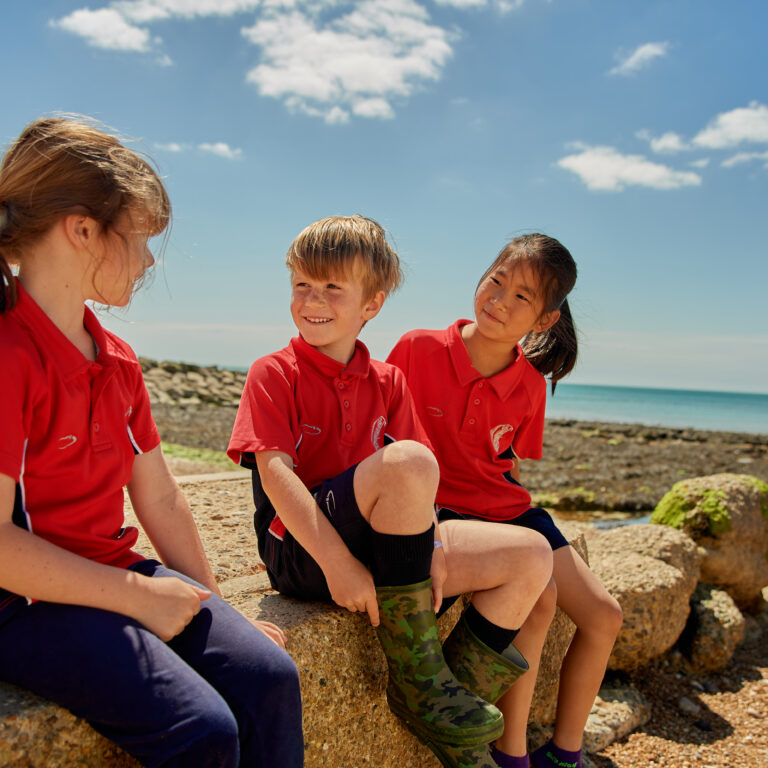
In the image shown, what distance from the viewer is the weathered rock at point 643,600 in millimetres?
3854

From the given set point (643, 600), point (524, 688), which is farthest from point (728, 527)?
point (524, 688)

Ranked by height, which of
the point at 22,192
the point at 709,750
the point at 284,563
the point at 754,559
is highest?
the point at 22,192

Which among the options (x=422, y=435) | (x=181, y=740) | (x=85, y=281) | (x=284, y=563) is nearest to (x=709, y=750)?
(x=422, y=435)

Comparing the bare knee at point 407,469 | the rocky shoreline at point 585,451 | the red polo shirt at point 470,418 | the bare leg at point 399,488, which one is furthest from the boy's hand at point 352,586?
the rocky shoreline at point 585,451

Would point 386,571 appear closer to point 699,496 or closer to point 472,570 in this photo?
point 472,570

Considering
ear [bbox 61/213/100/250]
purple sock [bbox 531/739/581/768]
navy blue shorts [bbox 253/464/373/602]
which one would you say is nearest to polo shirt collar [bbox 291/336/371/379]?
navy blue shorts [bbox 253/464/373/602]

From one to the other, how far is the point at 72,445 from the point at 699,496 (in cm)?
463

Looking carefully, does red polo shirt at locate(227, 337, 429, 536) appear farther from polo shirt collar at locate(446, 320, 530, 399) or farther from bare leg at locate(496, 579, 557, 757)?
bare leg at locate(496, 579, 557, 757)

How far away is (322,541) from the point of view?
1979 mm

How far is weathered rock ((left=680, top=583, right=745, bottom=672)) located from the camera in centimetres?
420

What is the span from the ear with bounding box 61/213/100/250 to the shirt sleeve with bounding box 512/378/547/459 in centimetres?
194

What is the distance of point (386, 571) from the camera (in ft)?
6.40

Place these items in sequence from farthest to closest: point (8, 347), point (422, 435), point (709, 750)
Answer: point (709, 750) → point (422, 435) → point (8, 347)

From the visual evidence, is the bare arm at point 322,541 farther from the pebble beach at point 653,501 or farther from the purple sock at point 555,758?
the purple sock at point 555,758
